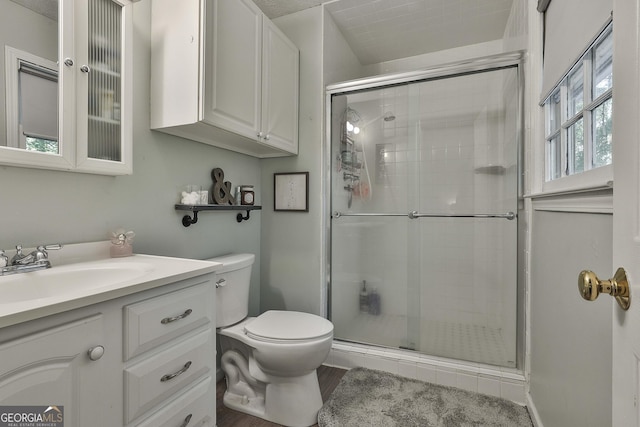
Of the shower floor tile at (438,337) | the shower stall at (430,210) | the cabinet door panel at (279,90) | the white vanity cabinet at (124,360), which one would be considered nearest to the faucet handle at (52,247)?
the white vanity cabinet at (124,360)

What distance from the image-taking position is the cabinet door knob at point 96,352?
760 millimetres

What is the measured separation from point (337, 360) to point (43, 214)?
179 cm

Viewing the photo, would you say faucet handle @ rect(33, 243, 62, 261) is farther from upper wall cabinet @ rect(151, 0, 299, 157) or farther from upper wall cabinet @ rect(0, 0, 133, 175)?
upper wall cabinet @ rect(151, 0, 299, 157)

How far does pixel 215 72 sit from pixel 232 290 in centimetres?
111

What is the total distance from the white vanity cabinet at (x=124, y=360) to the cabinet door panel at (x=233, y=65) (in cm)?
83

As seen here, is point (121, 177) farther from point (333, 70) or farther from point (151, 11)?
point (333, 70)

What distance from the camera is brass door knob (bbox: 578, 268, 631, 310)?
1.52ft

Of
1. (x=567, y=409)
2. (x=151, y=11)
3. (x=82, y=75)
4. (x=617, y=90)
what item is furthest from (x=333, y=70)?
(x=567, y=409)

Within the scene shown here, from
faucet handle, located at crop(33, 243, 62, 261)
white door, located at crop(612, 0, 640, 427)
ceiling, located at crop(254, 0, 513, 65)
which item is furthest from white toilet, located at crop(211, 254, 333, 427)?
ceiling, located at crop(254, 0, 513, 65)

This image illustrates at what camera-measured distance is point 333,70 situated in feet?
7.58

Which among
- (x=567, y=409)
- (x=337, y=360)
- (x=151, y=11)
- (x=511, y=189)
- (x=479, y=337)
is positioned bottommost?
(x=337, y=360)

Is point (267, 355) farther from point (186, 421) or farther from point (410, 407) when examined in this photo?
point (410, 407)

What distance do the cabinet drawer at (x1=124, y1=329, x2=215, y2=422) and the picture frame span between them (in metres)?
1.15

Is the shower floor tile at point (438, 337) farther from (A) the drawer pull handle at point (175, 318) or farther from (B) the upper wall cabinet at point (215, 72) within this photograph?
(B) the upper wall cabinet at point (215, 72)
